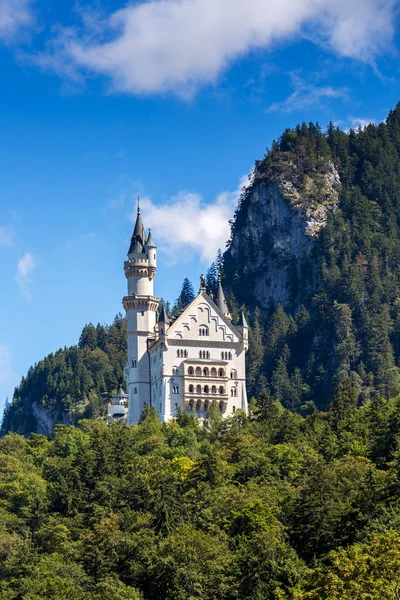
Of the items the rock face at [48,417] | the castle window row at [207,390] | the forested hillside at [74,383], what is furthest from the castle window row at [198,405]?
the rock face at [48,417]

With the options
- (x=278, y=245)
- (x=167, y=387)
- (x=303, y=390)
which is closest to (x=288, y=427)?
(x=167, y=387)

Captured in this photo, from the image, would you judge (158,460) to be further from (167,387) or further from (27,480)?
(167,387)

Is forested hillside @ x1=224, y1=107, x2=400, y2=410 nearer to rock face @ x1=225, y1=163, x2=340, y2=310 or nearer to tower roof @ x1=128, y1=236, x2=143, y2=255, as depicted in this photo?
rock face @ x1=225, y1=163, x2=340, y2=310

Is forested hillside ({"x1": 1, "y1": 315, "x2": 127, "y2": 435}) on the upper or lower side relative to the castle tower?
upper

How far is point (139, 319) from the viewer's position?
121875 millimetres

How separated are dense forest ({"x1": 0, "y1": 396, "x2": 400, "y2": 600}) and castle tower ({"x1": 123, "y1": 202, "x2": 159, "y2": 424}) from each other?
1102 centimetres

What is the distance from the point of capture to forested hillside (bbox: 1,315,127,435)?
179375 mm

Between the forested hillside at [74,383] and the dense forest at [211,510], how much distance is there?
222 feet

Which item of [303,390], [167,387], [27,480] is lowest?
[27,480]

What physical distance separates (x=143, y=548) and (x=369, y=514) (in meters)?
11.5

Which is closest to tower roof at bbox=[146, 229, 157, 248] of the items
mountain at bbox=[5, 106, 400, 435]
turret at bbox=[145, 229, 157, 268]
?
turret at bbox=[145, 229, 157, 268]

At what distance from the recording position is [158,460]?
9775 cm

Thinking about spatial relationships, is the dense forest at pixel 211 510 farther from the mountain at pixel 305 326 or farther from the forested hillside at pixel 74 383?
the forested hillside at pixel 74 383

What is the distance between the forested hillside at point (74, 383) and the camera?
17938 centimetres
